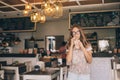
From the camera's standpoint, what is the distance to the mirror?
1075cm

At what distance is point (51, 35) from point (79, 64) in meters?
8.24

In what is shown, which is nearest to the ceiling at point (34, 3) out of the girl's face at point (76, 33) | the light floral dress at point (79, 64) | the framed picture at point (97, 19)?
the framed picture at point (97, 19)

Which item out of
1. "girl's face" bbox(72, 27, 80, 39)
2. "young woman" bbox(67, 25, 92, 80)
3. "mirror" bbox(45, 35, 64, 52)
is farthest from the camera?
"mirror" bbox(45, 35, 64, 52)

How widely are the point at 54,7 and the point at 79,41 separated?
2423 mm

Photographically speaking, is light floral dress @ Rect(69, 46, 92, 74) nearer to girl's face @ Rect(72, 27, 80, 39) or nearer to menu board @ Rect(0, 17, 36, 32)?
girl's face @ Rect(72, 27, 80, 39)

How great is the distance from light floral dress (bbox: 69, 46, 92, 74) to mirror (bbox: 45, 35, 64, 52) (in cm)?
812

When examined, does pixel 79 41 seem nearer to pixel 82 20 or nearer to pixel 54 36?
pixel 82 20

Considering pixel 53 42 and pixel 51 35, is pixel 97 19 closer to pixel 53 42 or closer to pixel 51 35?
pixel 51 35

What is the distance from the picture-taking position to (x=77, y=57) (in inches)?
97.7

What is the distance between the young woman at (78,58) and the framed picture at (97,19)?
492 centimetres

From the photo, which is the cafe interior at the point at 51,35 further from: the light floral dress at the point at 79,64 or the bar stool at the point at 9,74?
the light floral dress at the point at 79,64

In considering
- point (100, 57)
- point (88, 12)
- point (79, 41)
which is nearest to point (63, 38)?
point (88, 12)

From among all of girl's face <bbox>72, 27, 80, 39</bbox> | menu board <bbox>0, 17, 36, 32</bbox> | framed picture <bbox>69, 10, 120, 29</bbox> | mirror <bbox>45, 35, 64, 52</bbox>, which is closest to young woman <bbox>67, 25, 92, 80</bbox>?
girl's face <bbox>72, 27, 80, 39</bbox>

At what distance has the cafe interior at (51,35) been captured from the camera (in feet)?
15.8
